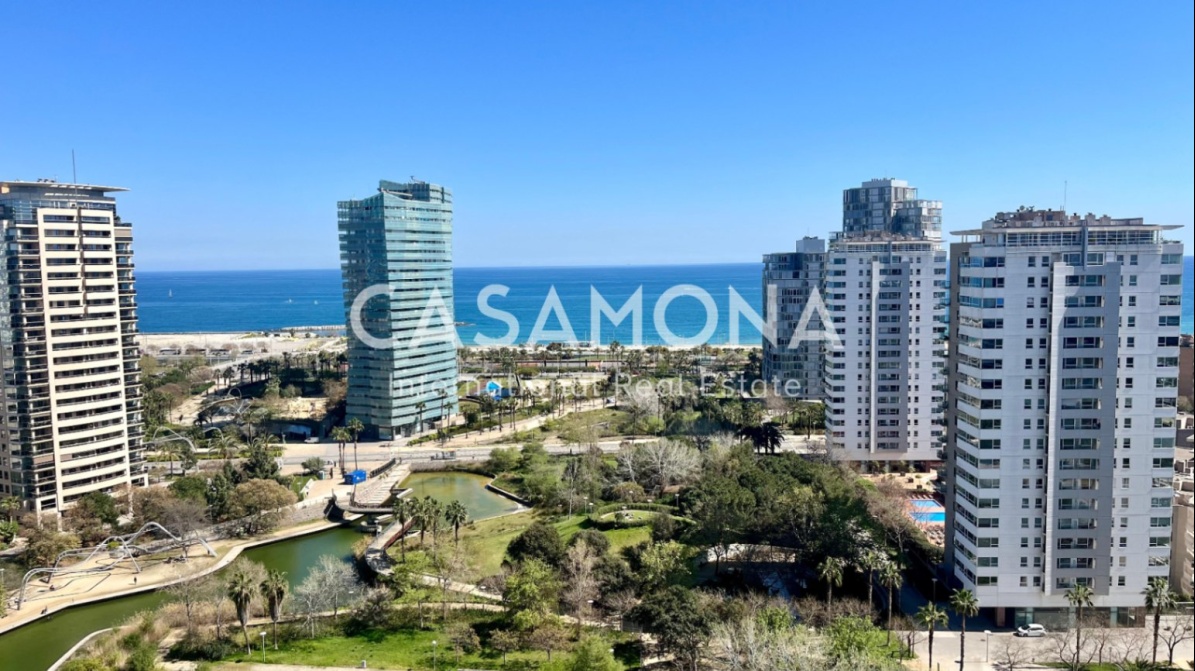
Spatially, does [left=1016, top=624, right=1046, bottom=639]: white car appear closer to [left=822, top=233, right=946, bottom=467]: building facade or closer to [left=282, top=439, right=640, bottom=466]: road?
[left=822, top=233, right=946, bottom=467]: building facade

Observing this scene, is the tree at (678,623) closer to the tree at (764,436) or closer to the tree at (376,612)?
the tree at (376,612)

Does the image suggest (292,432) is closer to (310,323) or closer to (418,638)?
(418,638)

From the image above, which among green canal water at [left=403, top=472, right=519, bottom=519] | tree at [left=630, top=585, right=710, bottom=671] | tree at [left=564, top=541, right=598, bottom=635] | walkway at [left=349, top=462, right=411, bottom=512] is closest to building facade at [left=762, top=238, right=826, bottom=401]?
green canal water at [left=403, top=472, right=519, bottom=519]

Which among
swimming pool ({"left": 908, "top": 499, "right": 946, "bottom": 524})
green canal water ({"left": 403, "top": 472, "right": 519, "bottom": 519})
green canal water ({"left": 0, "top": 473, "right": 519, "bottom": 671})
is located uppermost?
swimming pool ({"left": 908, "top": 499, "right": 946, "bottom": 524})

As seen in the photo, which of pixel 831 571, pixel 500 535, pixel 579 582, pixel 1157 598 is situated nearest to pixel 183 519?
pixel 500 535

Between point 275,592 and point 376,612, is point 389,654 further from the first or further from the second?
point 275,592

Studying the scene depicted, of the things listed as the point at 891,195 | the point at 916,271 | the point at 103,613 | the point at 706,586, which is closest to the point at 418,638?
the point at 706,586
